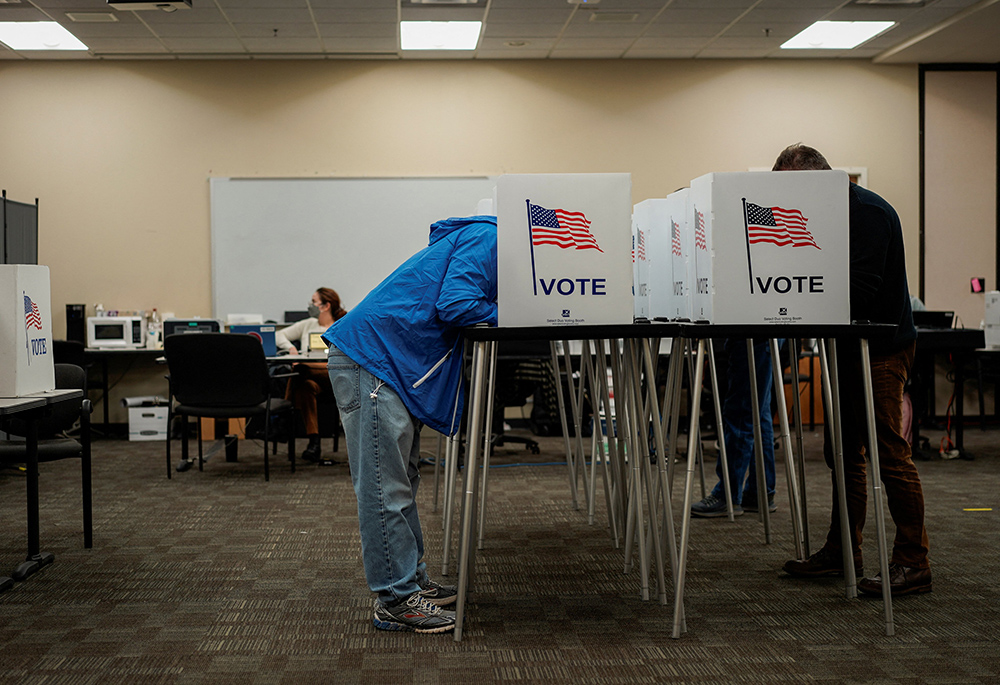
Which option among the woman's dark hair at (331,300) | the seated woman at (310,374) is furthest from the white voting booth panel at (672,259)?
the woman's dark hair at (331,300)

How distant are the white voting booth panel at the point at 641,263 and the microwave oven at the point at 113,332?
16.4 ft

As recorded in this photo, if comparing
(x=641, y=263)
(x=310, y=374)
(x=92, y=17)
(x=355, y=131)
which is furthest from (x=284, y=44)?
(x=641, y=263)

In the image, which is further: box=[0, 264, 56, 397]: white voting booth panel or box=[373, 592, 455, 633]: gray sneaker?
box=[0, 264, 56, 397]: white voting booth panel

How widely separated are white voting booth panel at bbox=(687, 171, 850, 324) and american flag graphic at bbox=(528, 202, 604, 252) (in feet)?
1.10

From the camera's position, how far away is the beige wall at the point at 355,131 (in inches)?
277

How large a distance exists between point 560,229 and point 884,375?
1146 millimetres

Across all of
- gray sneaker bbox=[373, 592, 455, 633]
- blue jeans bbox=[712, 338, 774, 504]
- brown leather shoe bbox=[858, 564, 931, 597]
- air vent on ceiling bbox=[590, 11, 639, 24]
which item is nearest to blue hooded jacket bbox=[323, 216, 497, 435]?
gray sneaker bbox=[373, 592, 455, 633]

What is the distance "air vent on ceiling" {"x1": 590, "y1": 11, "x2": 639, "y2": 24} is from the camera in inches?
243

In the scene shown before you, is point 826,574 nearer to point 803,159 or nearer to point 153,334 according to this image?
point 803,159

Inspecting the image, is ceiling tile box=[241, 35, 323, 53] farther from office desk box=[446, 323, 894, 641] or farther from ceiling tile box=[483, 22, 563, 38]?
office desk box=[446, 323, 894, 641]

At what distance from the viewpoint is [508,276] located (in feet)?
7.42

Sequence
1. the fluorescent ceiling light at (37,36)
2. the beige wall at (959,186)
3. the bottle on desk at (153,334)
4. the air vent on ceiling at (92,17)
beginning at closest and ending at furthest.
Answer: the air vent on ceiling at (92,17), the fluorescent ceiling light at (37,36), the bottle on desk at (153,334), the beige wall at (959,186)

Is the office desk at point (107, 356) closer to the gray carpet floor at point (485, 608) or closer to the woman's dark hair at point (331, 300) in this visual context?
the woman's dark hair at point (331, 300)

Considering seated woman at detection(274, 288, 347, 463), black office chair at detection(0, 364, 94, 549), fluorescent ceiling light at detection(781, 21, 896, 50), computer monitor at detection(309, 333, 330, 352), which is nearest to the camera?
black office chair at detection(0, 364, 94, 549)
